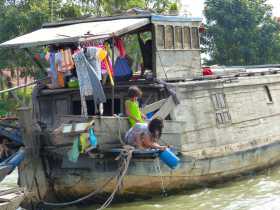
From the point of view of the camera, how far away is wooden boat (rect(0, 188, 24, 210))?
774 centimetres

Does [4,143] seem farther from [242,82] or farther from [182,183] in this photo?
[242,82]

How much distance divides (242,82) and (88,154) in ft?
15.1

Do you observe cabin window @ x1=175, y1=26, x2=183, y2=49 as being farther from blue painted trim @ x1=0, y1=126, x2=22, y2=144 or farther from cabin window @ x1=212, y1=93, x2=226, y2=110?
blue painted trim @ x1=0, y1=126, x2=22, y2=144

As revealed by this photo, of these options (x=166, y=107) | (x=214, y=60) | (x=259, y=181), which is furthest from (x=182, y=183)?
(x=214, y=60)

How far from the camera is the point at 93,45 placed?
9.52m

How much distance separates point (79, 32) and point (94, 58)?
0.73m

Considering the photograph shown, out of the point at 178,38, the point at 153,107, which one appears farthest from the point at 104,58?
the point at 178,38

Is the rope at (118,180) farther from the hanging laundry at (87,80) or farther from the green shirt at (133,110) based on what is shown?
the hanging laundry at (87,80)

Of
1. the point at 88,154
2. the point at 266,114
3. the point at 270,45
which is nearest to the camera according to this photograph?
the point at 88,154

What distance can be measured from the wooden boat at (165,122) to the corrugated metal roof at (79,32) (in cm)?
2

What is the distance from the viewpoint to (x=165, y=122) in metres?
10.2

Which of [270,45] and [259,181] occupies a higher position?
[270,45]

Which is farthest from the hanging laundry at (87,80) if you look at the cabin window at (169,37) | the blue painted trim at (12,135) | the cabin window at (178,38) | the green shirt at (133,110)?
the cabin window at (178,38)

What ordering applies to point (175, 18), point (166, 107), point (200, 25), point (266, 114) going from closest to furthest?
1. point (166, 107)
2. point (175, 18)
3. point (200, 25)
4. point (266, 114)
